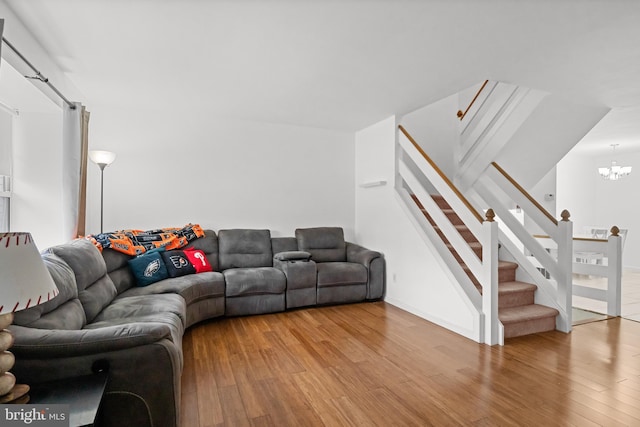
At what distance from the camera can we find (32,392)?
1.30m

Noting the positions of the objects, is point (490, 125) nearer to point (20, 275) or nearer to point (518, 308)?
point (518, 308)

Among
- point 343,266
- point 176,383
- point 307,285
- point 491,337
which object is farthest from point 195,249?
point 491,337

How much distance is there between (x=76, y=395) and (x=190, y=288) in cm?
206

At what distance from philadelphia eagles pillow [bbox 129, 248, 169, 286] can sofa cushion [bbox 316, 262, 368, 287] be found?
1.87 m

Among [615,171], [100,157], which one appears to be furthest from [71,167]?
[615,171]

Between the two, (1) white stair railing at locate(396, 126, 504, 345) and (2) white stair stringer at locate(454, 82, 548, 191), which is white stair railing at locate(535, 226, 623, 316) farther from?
(1) white stair railing at locate(396, 126, 504, 345)

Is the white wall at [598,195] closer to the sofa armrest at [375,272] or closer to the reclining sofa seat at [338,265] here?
the sofa armrest at [375,272]

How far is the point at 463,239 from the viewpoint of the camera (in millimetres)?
3543

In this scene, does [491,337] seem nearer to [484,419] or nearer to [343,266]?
[484,419]

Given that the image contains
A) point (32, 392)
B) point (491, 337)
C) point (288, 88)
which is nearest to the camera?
point (32, 392)

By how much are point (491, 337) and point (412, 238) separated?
138 centimetres

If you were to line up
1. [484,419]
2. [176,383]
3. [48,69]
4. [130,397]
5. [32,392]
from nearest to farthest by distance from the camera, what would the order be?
[32,392]
[130,397]
[176,383]
[484,419]
[48,69]

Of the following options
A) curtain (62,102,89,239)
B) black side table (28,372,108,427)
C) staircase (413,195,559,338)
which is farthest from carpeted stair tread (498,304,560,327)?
curtain (62,102,89,239)

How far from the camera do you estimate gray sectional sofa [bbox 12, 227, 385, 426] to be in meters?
1.53
